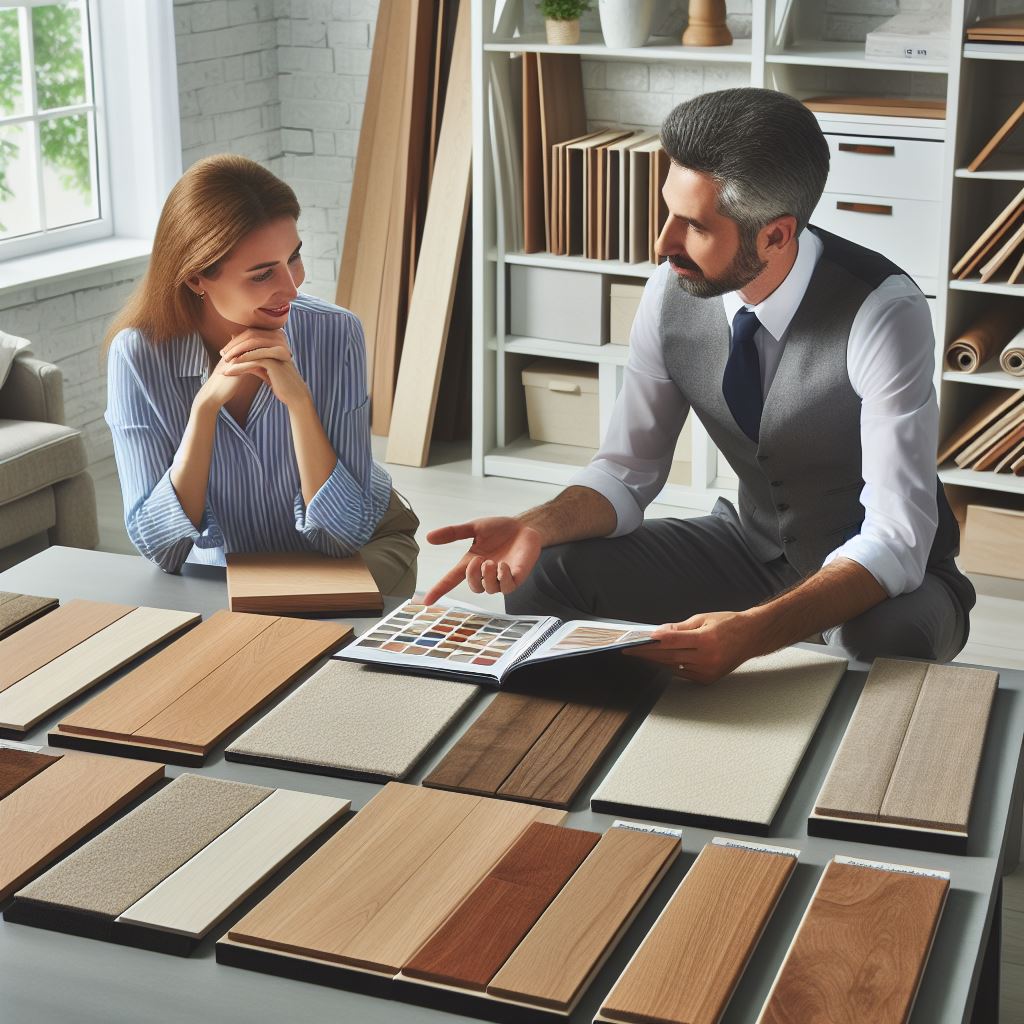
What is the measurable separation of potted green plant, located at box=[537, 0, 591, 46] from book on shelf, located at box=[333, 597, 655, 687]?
268 centimetres

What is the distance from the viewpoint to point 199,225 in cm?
236

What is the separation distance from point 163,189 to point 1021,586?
118 inches

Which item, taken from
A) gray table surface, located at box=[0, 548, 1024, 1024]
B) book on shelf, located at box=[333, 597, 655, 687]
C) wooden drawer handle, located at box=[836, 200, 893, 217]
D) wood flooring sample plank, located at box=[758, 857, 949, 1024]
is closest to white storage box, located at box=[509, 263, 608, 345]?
wooden drawer handle, located at box=[836, 200, 893, 217]

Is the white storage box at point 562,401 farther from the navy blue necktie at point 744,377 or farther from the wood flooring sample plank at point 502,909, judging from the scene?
the wood flooring sample plank at point 502,909

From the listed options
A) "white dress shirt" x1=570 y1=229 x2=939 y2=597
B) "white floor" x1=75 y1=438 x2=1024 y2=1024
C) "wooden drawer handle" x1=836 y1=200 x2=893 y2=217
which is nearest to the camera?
"white dress shirt" x1=570 y1=229 x2=939 y2=597

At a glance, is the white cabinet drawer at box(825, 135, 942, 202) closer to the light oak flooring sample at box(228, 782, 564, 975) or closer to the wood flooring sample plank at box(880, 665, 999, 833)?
the wood flooring sample plank at box(880, 665, 999, 833)

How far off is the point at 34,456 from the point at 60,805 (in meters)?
2.35

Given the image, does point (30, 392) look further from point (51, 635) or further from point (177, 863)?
point (177, 863)

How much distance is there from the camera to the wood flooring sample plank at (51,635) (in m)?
1.90

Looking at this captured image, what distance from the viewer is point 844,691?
1.83m

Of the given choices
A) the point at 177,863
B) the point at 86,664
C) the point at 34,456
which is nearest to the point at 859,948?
the point at 177,863

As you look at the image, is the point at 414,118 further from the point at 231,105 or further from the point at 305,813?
the point at 305,813

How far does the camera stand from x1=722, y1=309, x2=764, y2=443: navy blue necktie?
2395 mm

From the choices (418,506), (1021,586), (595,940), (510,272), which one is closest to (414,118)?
(510,272)
